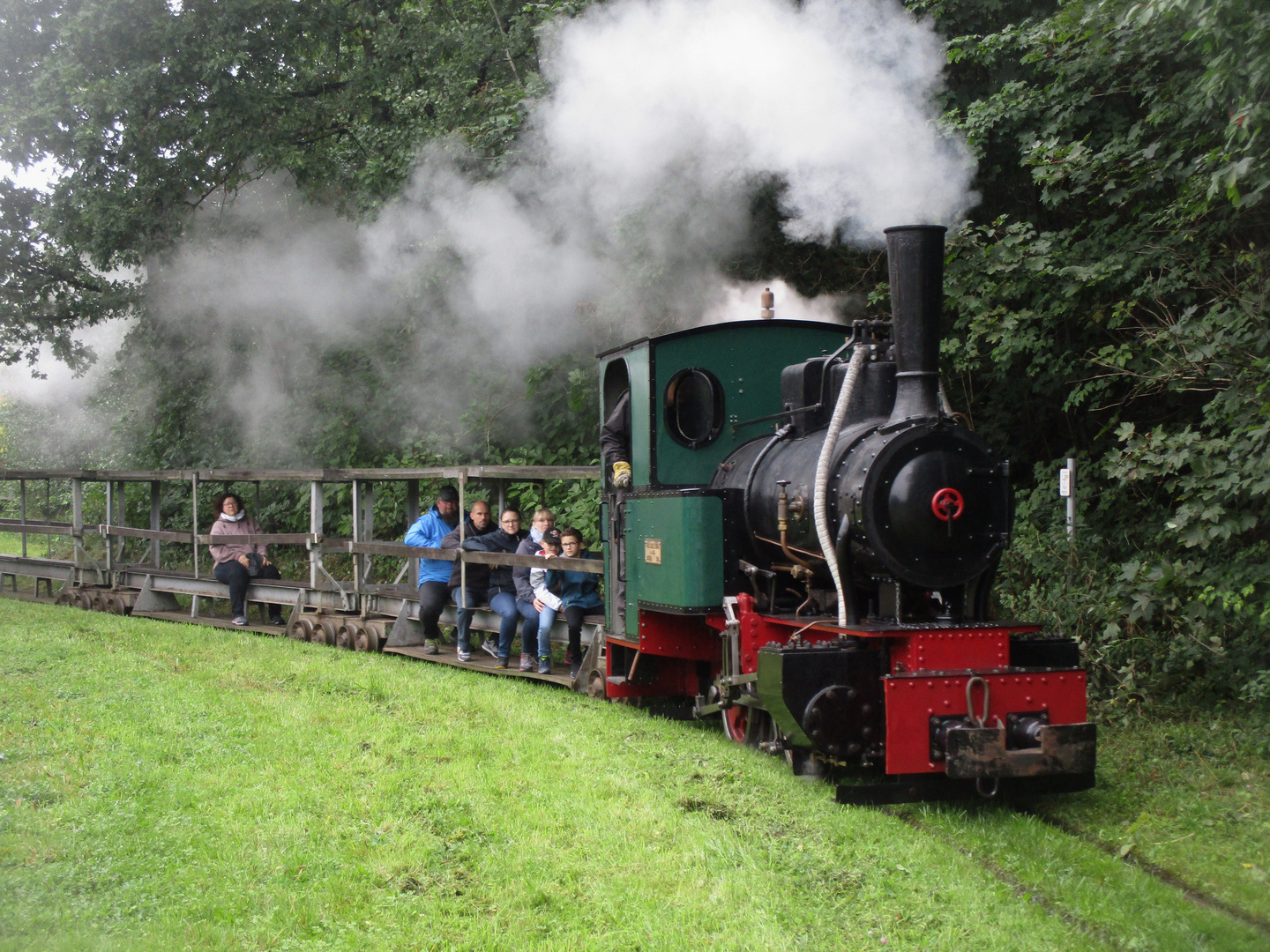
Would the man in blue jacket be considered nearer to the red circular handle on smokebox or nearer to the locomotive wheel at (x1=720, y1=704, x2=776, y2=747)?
the locomotive wheel at (x1=720, y1=704, x2=776, y2=747)

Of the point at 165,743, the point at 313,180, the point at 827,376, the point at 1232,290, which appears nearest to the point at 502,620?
the point at 165,743

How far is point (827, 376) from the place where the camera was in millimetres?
6094

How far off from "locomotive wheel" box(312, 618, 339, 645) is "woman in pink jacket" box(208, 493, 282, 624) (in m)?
1.49

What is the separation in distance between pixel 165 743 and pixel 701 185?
672 centimetres

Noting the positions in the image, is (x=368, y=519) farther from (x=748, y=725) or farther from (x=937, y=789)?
(x=937, y=789)

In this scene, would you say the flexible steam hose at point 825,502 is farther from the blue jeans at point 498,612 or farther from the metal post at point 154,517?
the metal post at point 154,517

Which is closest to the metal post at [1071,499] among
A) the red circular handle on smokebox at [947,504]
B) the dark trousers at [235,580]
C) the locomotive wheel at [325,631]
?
the red circular handle on smokebox at [947,504]

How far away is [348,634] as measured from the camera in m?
10.8

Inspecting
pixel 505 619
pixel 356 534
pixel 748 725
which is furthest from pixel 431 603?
pixel 748 725

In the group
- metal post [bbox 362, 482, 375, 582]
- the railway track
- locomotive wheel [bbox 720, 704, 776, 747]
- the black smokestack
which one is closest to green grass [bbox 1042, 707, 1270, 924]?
the railway track

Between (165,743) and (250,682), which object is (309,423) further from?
(165,743)

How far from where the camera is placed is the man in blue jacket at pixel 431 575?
10000 millimetres

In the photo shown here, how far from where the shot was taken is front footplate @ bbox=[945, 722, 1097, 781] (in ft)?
15.5

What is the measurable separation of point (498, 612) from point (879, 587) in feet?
15.1
